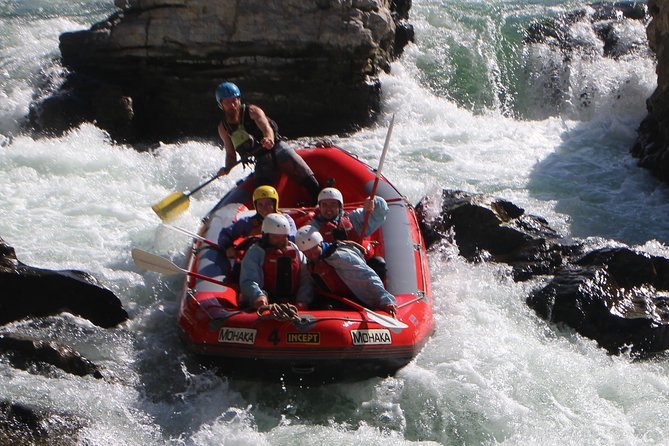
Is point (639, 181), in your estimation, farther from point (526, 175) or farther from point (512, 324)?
point (512, 324)

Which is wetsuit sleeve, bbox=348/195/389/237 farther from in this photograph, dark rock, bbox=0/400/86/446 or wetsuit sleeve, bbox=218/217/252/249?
dark rock, bbox=0/400/86/446

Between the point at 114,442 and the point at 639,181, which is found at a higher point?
the point at 639,181

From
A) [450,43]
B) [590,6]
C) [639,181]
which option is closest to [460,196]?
[639,181]

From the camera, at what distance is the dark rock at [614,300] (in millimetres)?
6262

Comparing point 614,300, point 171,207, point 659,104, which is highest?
point 659,104

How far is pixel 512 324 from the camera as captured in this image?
6.48 meters

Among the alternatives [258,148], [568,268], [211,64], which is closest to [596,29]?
[211,64]

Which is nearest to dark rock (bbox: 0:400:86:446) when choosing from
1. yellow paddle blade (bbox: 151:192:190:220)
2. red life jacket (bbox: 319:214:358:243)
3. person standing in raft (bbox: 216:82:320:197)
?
red life jacket (bbox: 319:214:358:243)

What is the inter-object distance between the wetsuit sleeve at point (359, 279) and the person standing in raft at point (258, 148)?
1.57 meters

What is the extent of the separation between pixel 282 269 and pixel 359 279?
468 millimetres

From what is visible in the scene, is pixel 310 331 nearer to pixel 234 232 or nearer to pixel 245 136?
pixel 234 232

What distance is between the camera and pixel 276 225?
5.52 m

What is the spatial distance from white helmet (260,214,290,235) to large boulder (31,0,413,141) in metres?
5.36

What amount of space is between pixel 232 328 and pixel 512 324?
7.12 feet
